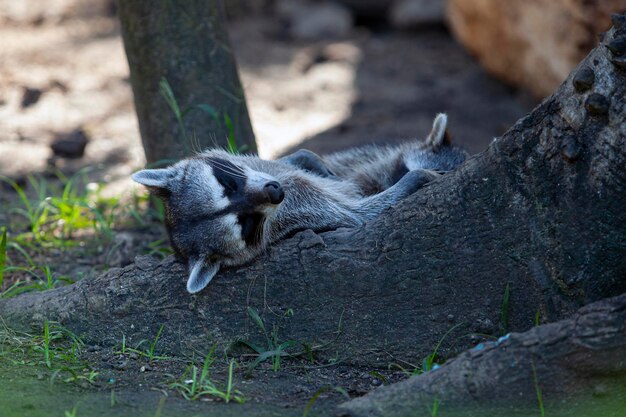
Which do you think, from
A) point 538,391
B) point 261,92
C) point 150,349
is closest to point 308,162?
point 150,349

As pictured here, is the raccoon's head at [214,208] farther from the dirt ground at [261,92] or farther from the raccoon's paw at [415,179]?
the dirt ground at [261,92]

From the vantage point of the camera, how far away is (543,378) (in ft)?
10.8

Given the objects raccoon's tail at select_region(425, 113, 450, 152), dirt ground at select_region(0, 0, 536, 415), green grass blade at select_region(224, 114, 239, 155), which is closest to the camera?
raccoon's tail at select_region(425, 113, 450, 152)

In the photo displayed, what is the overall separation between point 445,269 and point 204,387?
1.36 meters

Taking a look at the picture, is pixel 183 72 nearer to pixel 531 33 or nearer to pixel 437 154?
pixel 437 154

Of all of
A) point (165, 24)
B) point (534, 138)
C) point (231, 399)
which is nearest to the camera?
point (231, 399)

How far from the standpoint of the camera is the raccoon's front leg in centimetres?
495

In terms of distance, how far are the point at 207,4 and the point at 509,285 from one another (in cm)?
308

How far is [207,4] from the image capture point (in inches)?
226

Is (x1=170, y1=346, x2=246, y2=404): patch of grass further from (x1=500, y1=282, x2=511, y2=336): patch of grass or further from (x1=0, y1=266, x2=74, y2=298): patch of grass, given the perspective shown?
(x1=0, y1=266, x2=74, y2=298): patch of grass

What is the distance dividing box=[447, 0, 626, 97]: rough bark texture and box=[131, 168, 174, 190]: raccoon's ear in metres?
4.28

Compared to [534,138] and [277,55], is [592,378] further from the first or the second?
[277,55]

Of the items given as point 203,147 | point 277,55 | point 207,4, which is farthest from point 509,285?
point 277,55

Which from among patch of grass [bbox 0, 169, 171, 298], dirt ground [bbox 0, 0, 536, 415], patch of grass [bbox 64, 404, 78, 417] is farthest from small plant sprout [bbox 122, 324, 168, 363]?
dirt ground [bbox 0, 0, 536, 415]
